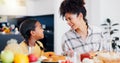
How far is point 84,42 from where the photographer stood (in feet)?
5.11

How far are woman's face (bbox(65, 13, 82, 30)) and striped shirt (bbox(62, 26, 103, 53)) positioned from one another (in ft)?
0.17

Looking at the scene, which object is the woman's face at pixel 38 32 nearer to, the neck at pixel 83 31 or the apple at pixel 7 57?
the neck at pixel 83 31

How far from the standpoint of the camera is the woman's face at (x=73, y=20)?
4.94ft

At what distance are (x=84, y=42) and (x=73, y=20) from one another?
173 millimetres

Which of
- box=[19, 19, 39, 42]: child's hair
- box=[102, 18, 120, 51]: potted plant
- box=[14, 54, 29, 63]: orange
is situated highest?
box=[19, 19, 39, 42]: child's hair

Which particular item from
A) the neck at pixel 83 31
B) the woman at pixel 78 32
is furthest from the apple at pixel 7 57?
the neck at pixel 83 31

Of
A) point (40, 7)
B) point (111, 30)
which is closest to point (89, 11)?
point (111, 30)

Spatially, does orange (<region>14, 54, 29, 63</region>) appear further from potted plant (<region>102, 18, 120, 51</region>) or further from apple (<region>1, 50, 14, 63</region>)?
potted plant (<region>102, 18, 120, 51</region>)

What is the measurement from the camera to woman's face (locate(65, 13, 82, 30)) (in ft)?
4.94

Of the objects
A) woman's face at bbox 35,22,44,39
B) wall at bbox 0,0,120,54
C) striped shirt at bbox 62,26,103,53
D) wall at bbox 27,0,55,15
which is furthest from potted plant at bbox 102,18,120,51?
woman's face at bbox 35,22,44,39

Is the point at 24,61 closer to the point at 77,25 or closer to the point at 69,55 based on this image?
the point at 69,55

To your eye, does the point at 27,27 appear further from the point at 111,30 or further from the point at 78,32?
the point at 111,30

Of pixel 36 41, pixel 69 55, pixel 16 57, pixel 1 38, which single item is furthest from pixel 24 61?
pixel 1 38

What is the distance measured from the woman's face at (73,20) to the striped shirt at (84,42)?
5 centimetres
